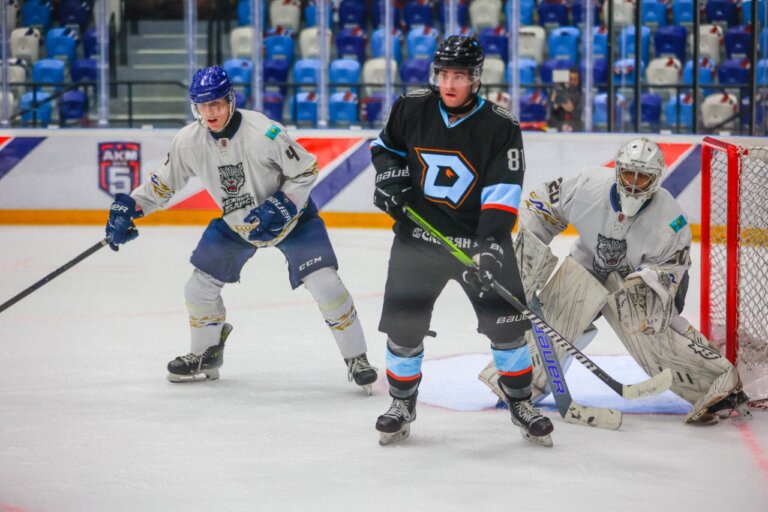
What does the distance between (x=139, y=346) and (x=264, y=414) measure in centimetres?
113

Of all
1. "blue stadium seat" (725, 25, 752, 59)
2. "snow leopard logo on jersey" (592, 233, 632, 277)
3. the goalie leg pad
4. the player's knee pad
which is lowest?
the goalie leg pad

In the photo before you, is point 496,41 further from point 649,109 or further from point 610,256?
point 610,256

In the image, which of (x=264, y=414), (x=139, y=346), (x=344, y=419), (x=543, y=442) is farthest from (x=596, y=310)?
(x=139, y=346)

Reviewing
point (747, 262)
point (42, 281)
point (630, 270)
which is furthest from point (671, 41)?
point (42, 281)

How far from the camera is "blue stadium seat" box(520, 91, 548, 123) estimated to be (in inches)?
313

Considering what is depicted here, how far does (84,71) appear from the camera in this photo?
8.45 metres

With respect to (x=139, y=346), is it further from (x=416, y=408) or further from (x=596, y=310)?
(x=596, y=310)

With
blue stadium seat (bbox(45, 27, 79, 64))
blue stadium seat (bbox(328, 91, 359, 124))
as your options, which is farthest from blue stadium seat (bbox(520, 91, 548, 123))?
blue stadium seat (bbox(45, 27, 79, 64))

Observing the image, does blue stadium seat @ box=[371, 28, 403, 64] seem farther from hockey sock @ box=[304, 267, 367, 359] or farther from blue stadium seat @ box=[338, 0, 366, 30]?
hockey sock @ box=[304, 267, 367, 359]

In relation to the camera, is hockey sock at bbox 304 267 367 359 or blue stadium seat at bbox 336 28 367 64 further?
blue stadium seat at bbox 336 28 367 64

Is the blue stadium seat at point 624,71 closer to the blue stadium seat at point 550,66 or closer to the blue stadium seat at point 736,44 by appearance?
the blue stadium seat at point 550,66

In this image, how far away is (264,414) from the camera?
3.39 meters

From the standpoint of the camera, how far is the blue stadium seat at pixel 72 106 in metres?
7.90

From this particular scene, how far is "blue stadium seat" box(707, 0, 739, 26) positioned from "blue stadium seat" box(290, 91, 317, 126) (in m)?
3.09
